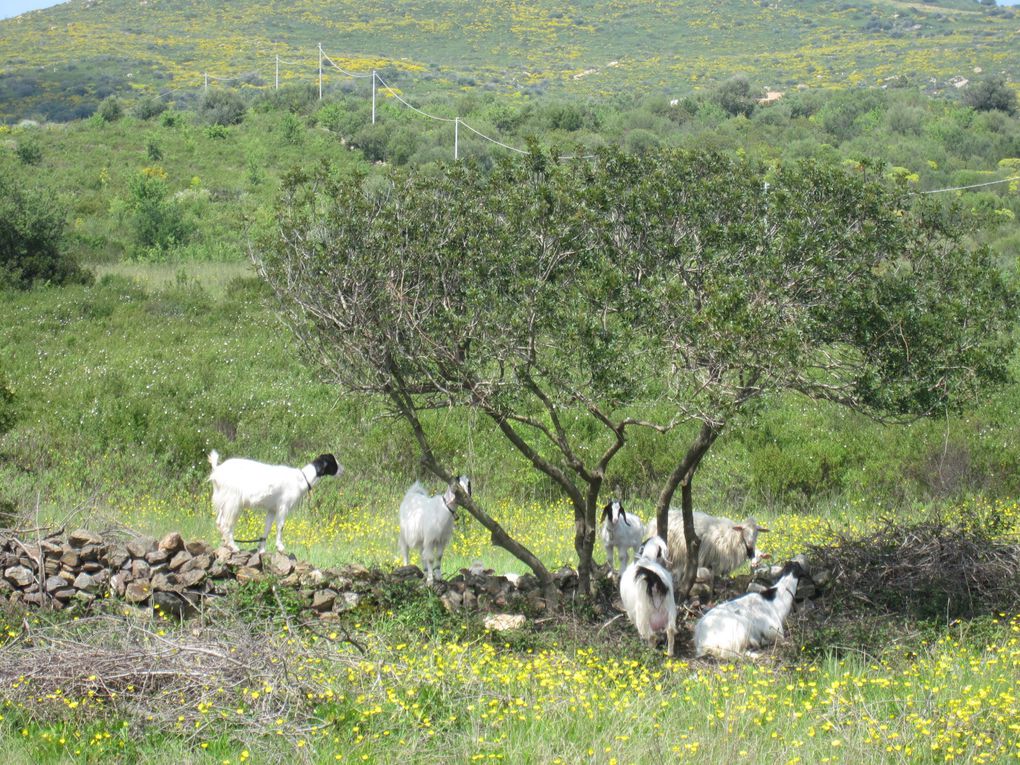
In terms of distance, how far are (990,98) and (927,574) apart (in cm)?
6137

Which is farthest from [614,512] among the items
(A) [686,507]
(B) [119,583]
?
(B) [119,583]

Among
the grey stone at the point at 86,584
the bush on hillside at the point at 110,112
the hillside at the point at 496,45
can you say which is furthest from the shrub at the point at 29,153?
the grey stone at the point at 86,584

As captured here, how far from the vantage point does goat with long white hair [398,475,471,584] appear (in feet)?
34.8

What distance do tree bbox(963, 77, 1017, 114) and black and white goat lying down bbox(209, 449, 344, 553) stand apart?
203 ft

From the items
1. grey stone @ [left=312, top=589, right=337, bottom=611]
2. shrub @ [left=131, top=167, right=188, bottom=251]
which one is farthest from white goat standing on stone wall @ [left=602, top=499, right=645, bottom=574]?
shrub @ [left=131, top=167, right=188, bottom=251]

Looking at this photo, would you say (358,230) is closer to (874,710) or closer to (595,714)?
(595,714)

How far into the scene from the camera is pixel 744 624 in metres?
9.25

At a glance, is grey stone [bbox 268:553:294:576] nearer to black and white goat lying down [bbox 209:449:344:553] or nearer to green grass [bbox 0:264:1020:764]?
green grass [bbox 0:264:1020:764]

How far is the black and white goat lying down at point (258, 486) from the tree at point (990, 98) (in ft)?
203

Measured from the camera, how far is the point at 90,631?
28.1 feet

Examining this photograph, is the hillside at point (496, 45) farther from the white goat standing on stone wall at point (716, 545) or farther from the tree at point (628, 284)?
the tree at point (628, 284)

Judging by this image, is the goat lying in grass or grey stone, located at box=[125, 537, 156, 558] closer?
the goat lying in grass

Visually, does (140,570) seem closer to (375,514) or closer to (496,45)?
(375,514)

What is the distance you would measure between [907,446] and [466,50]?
105 meters
